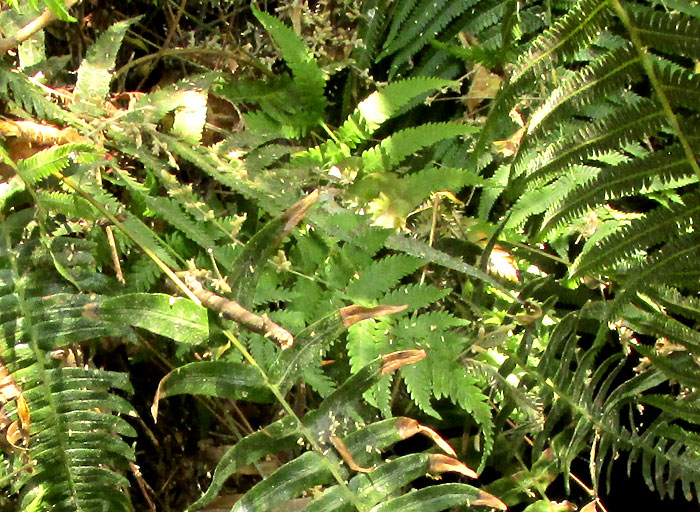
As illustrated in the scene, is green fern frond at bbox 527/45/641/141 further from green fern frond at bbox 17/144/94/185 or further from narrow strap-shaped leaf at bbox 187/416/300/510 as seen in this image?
green fern frond at bbox 17/144/94/185

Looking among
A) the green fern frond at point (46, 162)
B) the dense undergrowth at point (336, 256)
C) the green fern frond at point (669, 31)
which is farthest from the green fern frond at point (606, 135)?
the green fern frond at point (46, 162)

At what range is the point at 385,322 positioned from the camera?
1.46 m

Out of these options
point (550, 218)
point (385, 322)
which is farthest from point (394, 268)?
point (550, 218)

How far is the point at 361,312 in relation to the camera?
109 centimetres

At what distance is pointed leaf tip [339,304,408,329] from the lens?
3.53ft

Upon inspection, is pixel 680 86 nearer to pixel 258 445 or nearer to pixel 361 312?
pixel 361 312

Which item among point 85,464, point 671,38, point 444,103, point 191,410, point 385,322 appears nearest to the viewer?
point 671,38

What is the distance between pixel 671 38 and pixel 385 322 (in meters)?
0.79

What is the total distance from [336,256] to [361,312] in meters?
0.44

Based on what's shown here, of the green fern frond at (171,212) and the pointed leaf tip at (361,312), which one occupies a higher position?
the green fern frond at (171,212)

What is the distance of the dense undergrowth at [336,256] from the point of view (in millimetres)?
1150

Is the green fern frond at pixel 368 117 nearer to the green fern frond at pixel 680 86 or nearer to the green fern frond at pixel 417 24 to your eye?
the green fern frond at pixel 417 24

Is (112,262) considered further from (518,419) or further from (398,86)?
(518,419)

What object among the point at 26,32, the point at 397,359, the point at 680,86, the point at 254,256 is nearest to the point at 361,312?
the point at 397,359
